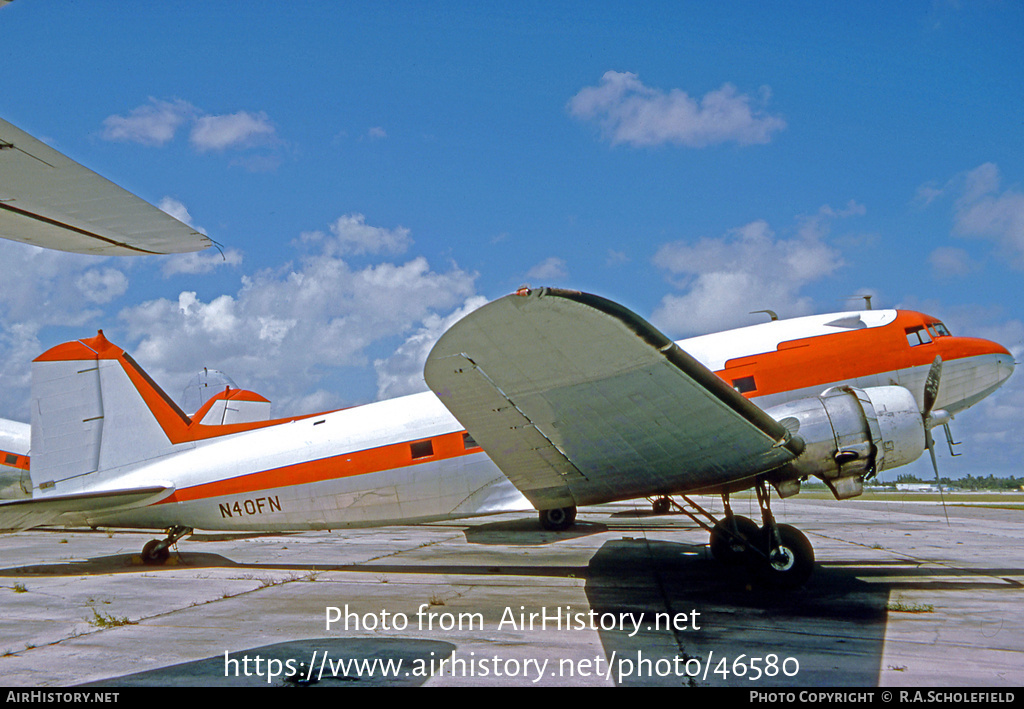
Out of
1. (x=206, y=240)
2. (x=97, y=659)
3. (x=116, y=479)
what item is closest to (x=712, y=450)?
(x=206, y=240)

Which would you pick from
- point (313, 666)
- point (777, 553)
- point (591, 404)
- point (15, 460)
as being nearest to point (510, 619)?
point (313, 666)

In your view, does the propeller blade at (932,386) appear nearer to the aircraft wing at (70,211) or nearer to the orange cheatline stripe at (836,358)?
the orange cheatline stripe at (836,358)

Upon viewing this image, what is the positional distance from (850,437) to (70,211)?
22.8 ft

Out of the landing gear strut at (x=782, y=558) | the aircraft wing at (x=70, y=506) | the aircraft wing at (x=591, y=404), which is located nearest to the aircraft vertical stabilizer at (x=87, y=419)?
the aircraft wing at (x=70, y=506)

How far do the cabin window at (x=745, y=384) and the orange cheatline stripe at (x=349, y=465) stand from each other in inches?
136

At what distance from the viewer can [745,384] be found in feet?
26.4

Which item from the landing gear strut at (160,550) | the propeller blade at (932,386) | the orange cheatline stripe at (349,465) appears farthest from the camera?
the landing gear strut at (160,550)

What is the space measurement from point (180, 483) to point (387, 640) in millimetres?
5427

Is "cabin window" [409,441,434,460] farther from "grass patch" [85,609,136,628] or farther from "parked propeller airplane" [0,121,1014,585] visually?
"grass patch" [85,609,136,628]

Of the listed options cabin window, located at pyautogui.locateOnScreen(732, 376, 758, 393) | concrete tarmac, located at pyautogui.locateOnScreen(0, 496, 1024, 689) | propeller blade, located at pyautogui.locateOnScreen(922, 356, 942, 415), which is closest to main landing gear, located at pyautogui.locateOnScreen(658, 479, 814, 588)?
concrete tarmac, located at pyautogui.locateOnScreen(0, 496, 1024, 689)

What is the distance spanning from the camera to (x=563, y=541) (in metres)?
12.1

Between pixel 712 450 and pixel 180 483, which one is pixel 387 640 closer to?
pixel 712 450

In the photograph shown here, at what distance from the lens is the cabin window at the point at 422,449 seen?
852 centimetres

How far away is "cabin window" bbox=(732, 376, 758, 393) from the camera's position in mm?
8008
